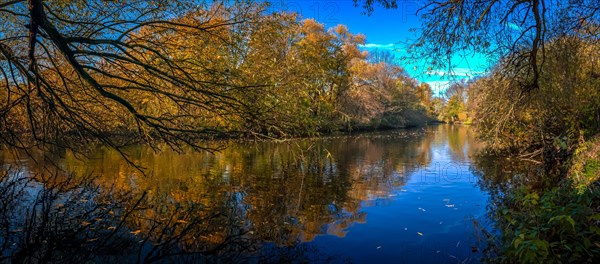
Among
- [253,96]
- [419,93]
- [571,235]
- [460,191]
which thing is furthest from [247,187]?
[419,93]

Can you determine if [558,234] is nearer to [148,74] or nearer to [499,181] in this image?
[148,74]

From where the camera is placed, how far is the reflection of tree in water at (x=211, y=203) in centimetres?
648

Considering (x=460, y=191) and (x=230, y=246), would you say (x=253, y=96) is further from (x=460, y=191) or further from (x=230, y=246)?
Answer: (x=460, y=191)

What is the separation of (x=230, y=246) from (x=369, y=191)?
5.88 m

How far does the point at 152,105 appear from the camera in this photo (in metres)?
9.21

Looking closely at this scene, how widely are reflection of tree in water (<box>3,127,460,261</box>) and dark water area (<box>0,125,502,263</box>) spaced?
3 cm

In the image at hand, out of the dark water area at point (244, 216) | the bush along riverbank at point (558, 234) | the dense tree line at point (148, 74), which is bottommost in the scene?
the dark water area at point (244, 216)

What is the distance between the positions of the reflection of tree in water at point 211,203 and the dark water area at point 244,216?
3 centimetres

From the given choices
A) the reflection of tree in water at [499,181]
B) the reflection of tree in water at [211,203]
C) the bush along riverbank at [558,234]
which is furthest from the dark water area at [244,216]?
the bush along riverbank at [558,234]

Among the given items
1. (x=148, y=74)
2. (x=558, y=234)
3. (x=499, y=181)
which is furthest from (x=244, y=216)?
(x=499, y=181)

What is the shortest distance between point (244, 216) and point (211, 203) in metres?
1.44

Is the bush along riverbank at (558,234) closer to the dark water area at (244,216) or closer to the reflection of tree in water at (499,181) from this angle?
the reflection of tree in water at (499,181)

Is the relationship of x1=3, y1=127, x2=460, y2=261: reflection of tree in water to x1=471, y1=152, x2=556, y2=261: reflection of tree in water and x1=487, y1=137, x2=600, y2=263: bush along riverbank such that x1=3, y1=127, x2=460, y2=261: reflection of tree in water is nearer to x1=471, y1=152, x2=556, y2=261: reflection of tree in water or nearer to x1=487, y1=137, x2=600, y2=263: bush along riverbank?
x1=471, y1=152, x2=556, y2=261: reflection of tree in water

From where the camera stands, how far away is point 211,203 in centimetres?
924
